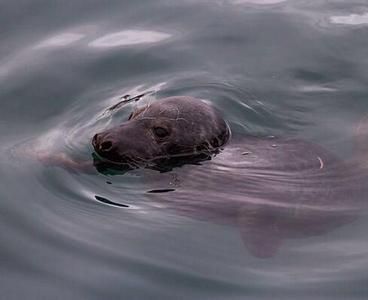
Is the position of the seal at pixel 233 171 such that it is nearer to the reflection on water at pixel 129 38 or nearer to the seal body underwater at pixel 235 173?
the seal body underwater at pixel 235 173

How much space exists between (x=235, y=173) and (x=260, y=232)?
0.91m

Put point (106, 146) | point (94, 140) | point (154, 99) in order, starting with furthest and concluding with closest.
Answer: point (154, 99), point (94, 140), point (106, 146)

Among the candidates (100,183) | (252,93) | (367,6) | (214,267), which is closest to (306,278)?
(214,267)

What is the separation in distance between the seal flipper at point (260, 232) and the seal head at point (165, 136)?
2.99 feet

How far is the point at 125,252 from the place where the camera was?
5.66m

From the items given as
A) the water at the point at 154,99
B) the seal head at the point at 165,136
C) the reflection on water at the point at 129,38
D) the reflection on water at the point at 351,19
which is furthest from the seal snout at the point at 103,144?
the reflection on water at the point at 351,19

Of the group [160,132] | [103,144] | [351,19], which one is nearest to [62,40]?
[160,132]

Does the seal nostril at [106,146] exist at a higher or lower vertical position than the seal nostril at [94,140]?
lower

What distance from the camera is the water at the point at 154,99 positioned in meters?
5.45

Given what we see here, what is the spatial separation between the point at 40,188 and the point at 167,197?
2.86 ft

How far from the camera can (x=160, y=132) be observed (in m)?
7.06

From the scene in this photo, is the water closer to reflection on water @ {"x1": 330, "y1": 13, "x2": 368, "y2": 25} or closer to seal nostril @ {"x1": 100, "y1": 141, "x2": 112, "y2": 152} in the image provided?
reflection on water @ {"x1": 330, "y1": 13, "x2": 368, "y2": 25}

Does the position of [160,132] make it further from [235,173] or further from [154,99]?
[154,99]

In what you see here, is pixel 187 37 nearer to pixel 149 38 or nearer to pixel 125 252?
pixel 149 38
